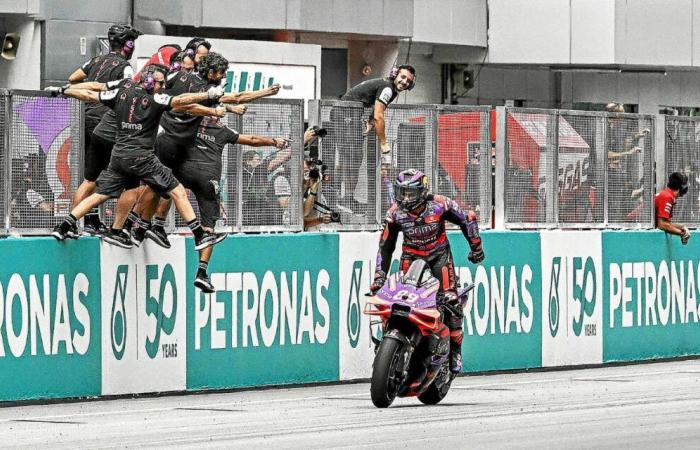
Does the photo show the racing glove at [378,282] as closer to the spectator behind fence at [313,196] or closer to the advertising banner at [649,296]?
the spectator behind fence at [313,196]

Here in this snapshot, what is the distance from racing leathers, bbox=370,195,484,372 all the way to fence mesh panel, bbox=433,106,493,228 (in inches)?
118

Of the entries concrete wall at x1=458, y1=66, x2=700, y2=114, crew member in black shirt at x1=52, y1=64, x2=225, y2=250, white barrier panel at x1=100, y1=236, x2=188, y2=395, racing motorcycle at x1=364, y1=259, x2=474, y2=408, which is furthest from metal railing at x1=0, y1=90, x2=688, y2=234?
concrete wall at x1=458, y1=66, x2=700, y2=114

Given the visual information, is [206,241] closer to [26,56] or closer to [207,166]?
[207,166]

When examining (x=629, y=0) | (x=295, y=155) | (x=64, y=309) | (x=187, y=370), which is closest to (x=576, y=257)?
(x=295, y=155)

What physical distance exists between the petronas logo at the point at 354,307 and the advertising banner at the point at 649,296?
3503 mm

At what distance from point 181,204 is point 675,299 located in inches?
290

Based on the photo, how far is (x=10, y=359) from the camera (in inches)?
597

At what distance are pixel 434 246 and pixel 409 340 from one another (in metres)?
1.45

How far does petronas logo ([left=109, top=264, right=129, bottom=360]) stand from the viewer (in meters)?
16.0

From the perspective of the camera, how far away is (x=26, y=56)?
1141 inches

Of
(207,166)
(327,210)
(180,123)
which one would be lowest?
(327,210)

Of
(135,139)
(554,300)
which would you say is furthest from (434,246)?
(554,300)

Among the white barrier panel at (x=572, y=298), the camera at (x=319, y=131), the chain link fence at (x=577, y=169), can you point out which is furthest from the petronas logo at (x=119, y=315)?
the white barrier panel at (x=572, y=298)

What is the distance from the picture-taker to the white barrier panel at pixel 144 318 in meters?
16.0
